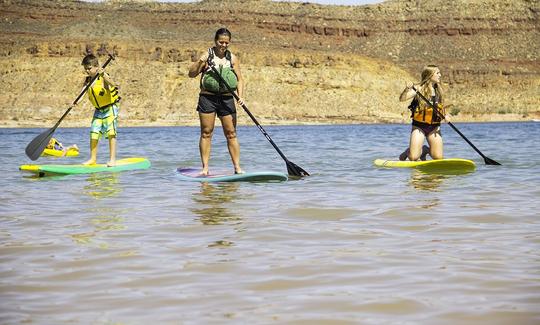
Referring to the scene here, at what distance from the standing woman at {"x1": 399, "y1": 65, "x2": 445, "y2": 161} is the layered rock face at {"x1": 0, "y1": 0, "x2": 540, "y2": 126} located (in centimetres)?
6170

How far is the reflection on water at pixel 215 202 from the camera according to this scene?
7434 millimetres

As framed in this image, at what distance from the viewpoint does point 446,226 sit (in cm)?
681

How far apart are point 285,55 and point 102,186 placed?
81.1 m

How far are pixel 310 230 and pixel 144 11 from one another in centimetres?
9912

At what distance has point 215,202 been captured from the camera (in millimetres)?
8719

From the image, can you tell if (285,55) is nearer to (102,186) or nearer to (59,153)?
(59,153)

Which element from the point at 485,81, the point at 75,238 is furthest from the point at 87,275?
the point at 485,81

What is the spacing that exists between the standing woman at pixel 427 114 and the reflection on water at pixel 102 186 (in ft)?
14.4

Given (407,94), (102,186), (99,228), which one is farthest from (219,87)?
(99,228)

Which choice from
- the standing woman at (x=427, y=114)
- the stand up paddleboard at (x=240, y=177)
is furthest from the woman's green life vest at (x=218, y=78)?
the standing woman at (x=427, y=114)

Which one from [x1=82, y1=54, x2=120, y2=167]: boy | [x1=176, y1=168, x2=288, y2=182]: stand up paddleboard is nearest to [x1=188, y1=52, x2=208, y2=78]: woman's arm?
[x1=176, y1=168, x2=288, y2=182]: stand up paddleboard

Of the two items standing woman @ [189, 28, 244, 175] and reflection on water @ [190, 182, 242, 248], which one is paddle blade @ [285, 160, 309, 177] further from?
reflection on water @ [190, 182, 242, 248]

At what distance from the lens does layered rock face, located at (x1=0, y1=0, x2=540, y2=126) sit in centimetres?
8150

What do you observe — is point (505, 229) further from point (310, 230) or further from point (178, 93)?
point (178, 93)
